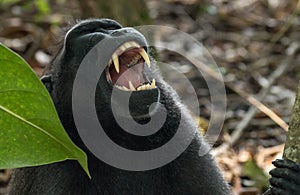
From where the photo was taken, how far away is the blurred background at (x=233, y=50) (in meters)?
5.31

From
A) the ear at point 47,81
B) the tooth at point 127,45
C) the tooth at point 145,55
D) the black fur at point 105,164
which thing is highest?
the tooth at point 145,55

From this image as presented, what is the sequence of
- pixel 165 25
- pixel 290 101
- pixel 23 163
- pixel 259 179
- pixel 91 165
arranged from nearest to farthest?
1. pixel 23 163
2. pixel 91 165
3. pixel 259 179
4. pixel 290 101
5. pixel 165 25

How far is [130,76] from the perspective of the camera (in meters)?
3.35

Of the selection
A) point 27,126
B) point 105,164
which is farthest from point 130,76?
point 27,126

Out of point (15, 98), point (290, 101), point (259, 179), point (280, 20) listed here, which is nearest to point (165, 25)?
point (280, 20)

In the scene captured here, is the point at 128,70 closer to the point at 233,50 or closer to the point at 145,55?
the point at 145,55

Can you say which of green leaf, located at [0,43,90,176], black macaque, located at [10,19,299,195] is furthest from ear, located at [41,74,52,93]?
green leaf, located at [0,43,90,176]

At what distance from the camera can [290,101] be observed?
6203mm

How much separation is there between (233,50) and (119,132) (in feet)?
13.5

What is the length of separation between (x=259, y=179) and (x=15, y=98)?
2.87 m

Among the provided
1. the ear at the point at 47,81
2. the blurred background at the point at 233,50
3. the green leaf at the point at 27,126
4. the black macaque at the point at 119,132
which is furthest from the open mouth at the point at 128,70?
the green leaf at the point at 27,126

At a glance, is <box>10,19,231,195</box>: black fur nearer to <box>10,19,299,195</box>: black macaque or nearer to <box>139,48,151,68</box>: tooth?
<box>10,19,299,195</box>: black macaque

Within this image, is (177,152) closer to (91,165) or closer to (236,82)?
(91,165)

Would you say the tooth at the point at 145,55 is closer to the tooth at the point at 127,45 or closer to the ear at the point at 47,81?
the tooth at the point at 127,45
